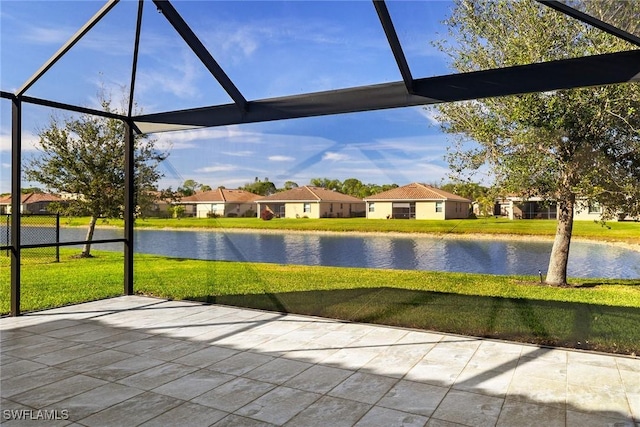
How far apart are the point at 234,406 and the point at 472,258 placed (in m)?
4.15

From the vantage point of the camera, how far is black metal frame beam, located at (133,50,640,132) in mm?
3068

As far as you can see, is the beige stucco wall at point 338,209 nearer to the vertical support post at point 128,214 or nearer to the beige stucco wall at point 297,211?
the beige stucco wall at point 297,211

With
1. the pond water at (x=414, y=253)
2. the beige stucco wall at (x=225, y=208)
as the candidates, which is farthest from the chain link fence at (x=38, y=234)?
the pond water at (x=414, y=253)

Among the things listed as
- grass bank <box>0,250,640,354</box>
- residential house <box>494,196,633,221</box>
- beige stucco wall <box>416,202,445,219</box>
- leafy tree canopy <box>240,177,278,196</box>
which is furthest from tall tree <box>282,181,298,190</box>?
residential house <box>494,196,633,221</box>

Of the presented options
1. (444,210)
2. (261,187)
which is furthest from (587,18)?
(261,187)

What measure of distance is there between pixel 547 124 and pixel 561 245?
150 centimetres

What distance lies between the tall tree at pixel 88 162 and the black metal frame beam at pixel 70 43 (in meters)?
5.12

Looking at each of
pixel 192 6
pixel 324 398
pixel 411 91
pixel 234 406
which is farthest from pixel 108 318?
pixel 411 91

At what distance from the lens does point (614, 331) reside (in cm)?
409

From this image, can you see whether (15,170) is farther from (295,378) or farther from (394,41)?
(394,41)

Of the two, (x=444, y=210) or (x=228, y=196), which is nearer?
Answer: (x=444, y=210)

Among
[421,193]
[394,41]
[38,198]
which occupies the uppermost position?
[394,41]

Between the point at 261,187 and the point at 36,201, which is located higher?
the point at 261,187

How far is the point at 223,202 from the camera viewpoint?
6.86m
